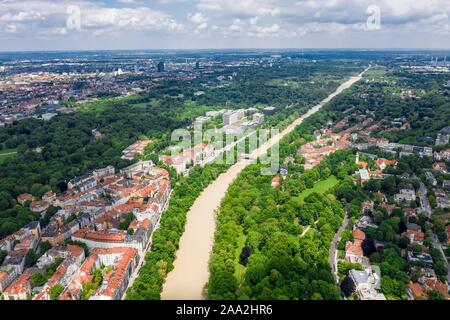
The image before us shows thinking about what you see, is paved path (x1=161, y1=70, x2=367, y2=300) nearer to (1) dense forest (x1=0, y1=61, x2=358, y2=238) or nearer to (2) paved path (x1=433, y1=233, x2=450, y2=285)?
(1) dense forest (x1=0, y1=61, x2=358, y2=238)

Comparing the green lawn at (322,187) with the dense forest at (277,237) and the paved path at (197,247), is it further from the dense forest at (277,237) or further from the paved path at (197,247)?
the paved path at (197,247)

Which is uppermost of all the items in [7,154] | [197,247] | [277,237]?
[7,154]

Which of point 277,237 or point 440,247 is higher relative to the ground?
point 277,237

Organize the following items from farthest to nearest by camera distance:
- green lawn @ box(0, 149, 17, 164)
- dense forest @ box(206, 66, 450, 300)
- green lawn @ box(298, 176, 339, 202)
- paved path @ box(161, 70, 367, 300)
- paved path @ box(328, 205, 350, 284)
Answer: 1. green lawn @ box(0, 149, 17, 164)
2. green lawn @ box(298, 176, 339, 202)
3. paved path @ box(328, 205, 350, 284)
4. paved path @ box(161, 70, 367, 300)
5. dense forest @ box(206, 66, 450, 300)

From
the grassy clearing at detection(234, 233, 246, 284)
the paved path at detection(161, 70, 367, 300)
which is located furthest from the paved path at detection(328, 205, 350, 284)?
the paved path at detection(161, 70, 367, 300)

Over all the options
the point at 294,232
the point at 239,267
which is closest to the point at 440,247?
the point at 294,232

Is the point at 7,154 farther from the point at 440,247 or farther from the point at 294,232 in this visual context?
the point at 440,247
